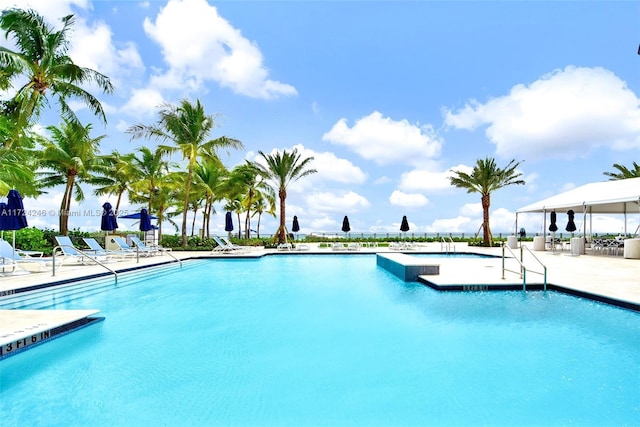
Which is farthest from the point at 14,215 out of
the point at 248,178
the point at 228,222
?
Result: the point at 248,178

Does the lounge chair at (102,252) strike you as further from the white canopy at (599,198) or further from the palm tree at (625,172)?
the palm tree at (625,172)

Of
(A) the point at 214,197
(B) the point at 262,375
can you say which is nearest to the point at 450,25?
(B) the point at 262,375

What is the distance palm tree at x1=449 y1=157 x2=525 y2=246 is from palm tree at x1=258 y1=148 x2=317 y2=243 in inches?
416

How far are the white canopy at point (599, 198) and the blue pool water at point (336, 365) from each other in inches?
464

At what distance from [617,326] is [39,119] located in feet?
65.9

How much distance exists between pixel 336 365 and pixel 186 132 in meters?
19.3

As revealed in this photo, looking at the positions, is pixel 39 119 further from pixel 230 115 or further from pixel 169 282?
pixel 169 282

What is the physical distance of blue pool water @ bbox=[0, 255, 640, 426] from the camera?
10.4 ft

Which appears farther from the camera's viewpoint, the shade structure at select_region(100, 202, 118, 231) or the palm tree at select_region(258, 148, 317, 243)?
the palm tree at select_region(258, 148, 317, 243)

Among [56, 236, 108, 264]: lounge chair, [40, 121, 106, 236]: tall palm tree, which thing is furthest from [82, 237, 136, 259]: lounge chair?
[40, 121, 106, 236]: tall palm tree

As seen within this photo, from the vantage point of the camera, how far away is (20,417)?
306 centimetres

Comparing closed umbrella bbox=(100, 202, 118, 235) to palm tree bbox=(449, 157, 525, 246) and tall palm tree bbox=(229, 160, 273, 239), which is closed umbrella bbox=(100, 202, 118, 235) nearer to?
tall palm tree bbox=(229, 160, 273, 239)

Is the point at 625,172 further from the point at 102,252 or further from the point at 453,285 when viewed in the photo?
the point at 102,252

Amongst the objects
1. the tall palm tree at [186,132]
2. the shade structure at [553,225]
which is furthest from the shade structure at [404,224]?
the tall palm tree at [186,132]
